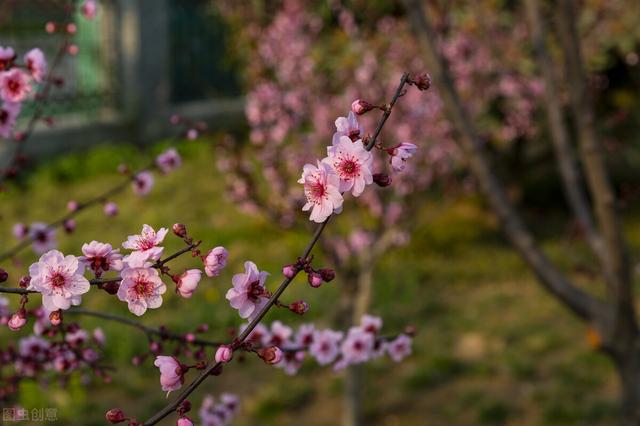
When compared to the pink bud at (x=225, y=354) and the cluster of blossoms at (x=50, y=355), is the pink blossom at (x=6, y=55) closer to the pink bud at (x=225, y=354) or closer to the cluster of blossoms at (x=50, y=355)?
the cluster of blossoms at (x=50, y=355)

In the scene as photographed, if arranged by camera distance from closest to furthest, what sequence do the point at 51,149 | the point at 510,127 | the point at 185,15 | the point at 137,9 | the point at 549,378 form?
1. the point at 549,378
2. the point at 510,127
3. the point at 51,149
4. the point at 137,9
5. the point at 185,15

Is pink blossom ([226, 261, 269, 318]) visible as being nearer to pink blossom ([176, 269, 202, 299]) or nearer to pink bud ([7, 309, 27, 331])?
pink blossom ([176, 269, 202, 299])

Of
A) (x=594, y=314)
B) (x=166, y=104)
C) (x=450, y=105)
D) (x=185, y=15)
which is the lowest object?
(x=594, y=314)

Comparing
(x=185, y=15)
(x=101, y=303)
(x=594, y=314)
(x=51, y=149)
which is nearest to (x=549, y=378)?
(x=594, y=314)

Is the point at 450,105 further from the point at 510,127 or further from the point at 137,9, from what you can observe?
the point at 137,9

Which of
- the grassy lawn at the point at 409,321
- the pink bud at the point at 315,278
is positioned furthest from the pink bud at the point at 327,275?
the grassy lawn at the point at 409,321

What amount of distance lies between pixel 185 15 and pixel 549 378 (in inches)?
359

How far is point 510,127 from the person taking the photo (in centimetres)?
848

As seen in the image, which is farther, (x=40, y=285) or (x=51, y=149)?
(x=51, y=149)

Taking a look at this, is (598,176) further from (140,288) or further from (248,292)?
(140,288)

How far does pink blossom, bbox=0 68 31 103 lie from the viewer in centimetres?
222

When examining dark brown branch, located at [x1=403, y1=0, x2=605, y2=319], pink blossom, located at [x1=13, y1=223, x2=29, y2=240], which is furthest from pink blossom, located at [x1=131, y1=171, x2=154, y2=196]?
dark brown branch, located at [x1=403, y1=0, x2=605, y2=319]

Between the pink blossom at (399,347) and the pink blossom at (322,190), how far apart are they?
3.80ft

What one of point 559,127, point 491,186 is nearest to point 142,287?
point 491,186
